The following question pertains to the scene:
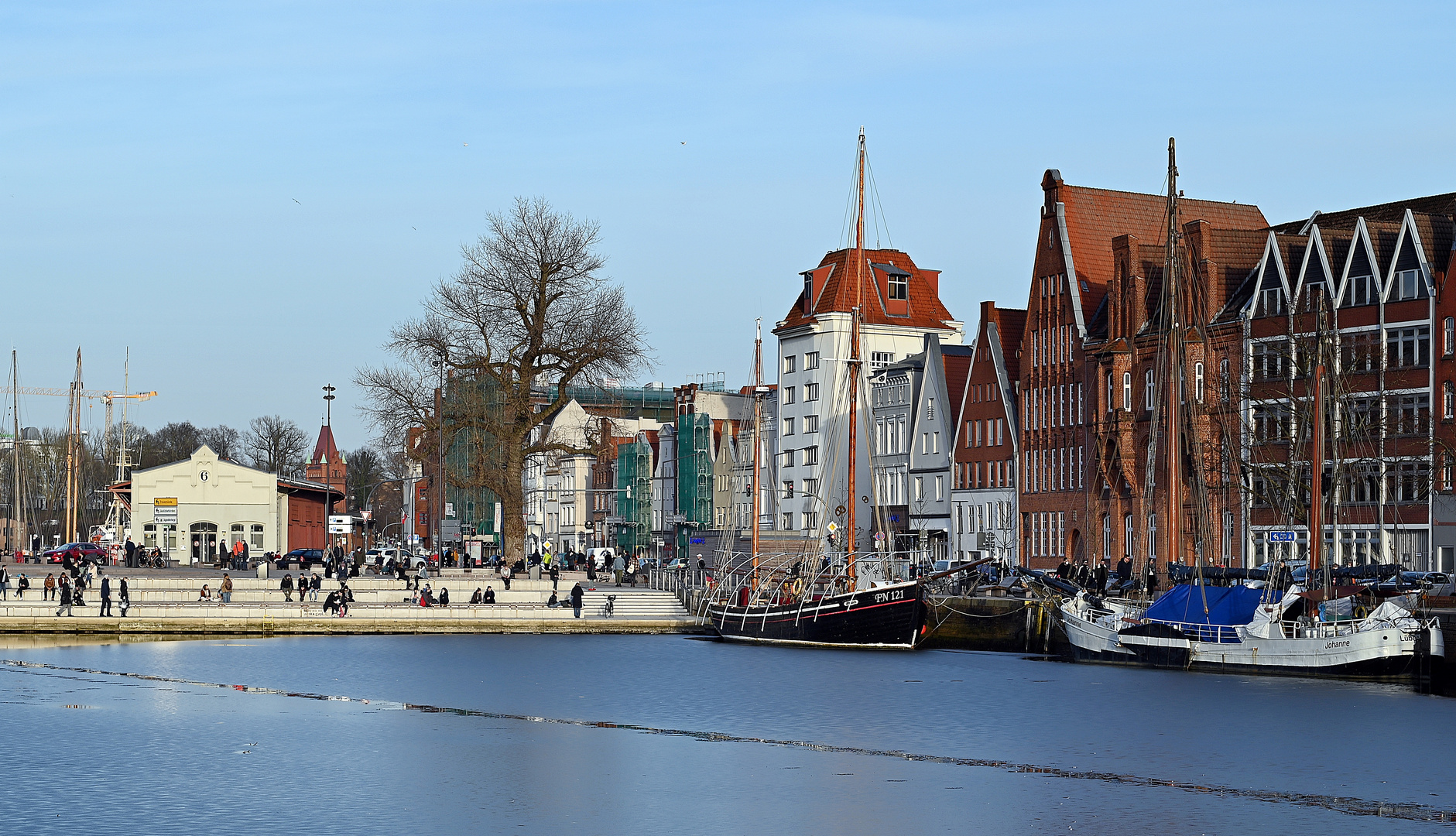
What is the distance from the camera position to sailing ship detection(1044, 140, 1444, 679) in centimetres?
5591

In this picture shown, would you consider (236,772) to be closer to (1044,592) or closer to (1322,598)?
(1322,598)

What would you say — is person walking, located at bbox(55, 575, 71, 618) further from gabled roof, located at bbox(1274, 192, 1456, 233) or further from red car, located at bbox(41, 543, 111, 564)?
gabled roof, located at bbox(1274, 192, 1456, 233)

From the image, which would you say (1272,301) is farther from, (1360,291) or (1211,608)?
(1211,608)

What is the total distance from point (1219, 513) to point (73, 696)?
5847 centimetres

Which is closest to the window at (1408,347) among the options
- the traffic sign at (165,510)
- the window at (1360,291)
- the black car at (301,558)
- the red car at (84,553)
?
the window at (1360,291)

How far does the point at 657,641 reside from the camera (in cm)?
7931

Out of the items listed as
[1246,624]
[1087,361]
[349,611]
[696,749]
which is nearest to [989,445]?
[1087,361]

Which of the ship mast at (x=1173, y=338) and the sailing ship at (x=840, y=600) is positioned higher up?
the ship mast at (x=1173, y=338)

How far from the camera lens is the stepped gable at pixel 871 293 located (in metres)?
137

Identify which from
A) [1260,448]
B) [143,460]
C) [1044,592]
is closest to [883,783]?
[1044,592]

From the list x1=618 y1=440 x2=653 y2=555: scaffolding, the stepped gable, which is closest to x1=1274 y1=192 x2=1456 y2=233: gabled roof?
the stepped gable

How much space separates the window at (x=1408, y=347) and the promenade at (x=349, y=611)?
33.5 meters

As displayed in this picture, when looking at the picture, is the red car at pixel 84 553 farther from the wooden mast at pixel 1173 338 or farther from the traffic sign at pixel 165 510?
the wooden mast at pixel 1173 338

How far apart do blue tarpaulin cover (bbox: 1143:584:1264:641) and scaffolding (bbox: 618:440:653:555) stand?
104 meters
